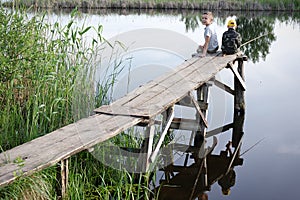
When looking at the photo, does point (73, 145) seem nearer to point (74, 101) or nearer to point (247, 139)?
point (74, 101)

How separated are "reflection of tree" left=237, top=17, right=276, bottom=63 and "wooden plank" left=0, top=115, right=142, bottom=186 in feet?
27.3

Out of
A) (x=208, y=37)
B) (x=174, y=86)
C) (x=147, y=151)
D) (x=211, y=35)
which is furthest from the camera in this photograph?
(x=211, y=35)

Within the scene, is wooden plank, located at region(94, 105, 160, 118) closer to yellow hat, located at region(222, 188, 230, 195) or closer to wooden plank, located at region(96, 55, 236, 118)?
wooden plank, located at region(96, 55, 236, 118)

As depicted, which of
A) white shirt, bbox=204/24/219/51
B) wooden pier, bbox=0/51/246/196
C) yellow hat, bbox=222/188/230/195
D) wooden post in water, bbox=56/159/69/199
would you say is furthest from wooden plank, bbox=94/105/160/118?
white shirt, bbox=204/24/219/51

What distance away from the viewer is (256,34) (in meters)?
15.0

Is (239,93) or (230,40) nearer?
(230,40)

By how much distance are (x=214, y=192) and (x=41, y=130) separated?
6.46ft

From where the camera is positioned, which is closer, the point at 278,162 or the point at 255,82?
the point at 278,162

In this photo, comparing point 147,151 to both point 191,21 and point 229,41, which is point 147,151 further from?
point 191,21

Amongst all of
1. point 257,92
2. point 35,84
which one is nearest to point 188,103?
point 35,84

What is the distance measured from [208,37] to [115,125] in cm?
312

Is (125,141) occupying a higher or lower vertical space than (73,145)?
lower

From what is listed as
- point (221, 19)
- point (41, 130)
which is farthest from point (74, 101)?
point (221, 19)

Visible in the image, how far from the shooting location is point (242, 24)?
16797 millimetres
